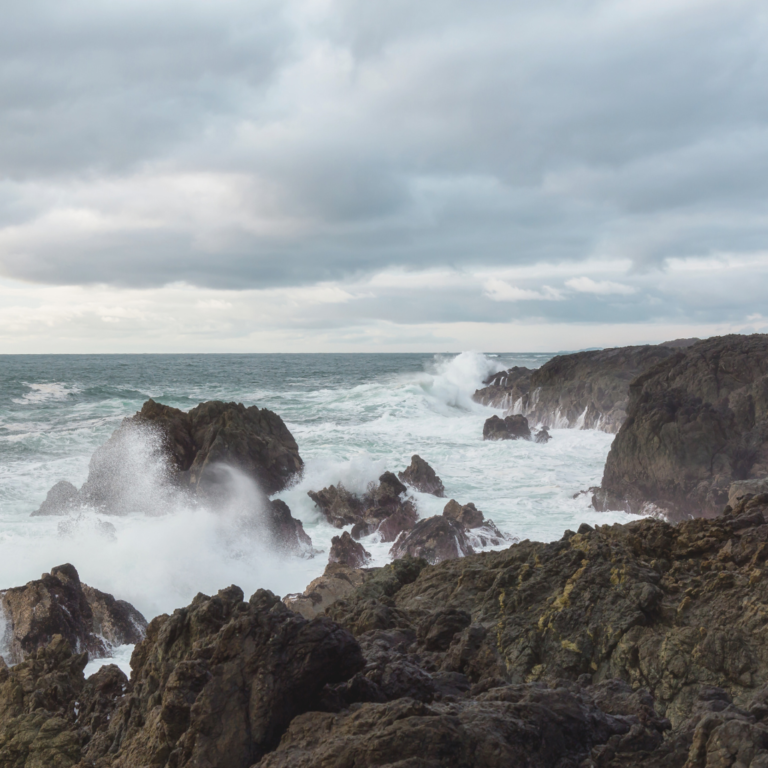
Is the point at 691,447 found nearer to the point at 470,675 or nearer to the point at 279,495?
the point at 279,495

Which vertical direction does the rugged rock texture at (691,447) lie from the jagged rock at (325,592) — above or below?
above

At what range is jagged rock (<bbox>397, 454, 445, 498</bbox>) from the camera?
61.1ft

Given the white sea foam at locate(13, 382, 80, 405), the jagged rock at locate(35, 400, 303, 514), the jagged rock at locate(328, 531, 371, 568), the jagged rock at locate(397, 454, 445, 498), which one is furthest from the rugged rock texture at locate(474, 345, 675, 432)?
the white sea foam at locate(13, 382, 80, 405)

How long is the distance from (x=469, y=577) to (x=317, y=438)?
21.7 m

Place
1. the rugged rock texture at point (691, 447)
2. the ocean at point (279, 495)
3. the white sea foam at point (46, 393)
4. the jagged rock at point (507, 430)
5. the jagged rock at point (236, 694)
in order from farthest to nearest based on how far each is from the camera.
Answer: the white sea foam at point (46, 393) → the jagged rock at point (507, 430) → the rugged rock texture at point (691, 447) → the ocean at point (279, 495) → the jagged rock at point (236, 694)

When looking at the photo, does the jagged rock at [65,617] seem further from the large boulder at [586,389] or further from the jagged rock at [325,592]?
the large boulder at [586,389]

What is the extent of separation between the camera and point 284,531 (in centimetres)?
1486

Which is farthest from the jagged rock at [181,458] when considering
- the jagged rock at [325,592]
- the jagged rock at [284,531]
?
the jagged rock at [325,592]

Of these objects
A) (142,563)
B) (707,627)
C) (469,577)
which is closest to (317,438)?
(142,563)

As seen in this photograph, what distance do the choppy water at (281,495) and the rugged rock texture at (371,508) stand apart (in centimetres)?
48

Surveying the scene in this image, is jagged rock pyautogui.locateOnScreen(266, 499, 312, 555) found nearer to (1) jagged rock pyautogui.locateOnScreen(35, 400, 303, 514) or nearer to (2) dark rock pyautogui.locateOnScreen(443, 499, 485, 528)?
(1) jagged rock pyautogui.locateOnScreen(35, 400, 303, 514)

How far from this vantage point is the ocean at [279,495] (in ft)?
39.9

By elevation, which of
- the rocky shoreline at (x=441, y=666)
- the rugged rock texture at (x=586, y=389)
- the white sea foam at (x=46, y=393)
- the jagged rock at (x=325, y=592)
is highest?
the rugged rock texture at (x=586, y=389)

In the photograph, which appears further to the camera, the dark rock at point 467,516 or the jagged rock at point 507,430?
the jagged rock at point 507,430
